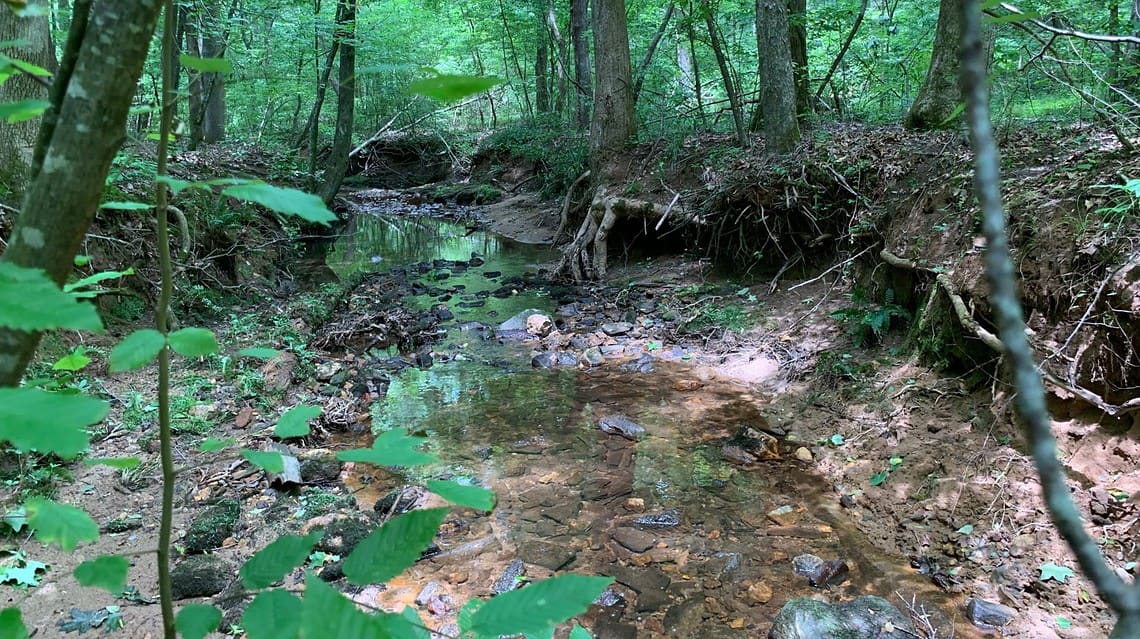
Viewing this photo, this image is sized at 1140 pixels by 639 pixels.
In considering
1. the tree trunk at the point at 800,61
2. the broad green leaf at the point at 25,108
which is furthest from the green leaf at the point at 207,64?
the tree trunk at the point at 800,61

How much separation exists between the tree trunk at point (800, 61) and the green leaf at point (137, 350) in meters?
9.60

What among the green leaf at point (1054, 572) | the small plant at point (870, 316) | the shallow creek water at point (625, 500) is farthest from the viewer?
the small plant at point (870, 316)

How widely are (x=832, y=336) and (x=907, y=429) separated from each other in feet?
5.81

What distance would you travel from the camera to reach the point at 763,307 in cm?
749

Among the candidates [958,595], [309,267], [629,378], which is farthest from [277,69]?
[958,595]

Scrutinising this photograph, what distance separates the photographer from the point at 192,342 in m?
1.02

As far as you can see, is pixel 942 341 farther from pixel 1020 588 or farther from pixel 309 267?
pixel 309 267

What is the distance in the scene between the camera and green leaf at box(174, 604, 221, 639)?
0.97 m

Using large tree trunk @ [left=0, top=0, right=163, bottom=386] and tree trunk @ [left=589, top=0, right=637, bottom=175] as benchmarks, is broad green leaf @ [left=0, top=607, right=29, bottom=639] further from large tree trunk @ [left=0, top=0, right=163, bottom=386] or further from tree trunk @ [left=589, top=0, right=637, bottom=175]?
tree trunk @ [left=589, top=0, right=637, bottom=175]

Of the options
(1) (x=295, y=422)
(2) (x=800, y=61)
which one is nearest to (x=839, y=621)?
(1) (x=295, y=422)

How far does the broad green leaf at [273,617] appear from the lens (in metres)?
0.86

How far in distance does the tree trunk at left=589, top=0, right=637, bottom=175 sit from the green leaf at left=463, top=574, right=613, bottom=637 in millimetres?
10226

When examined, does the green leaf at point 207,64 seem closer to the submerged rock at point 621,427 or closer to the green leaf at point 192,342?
the green leaf at point 192,342

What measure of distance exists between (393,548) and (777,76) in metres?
8.46
